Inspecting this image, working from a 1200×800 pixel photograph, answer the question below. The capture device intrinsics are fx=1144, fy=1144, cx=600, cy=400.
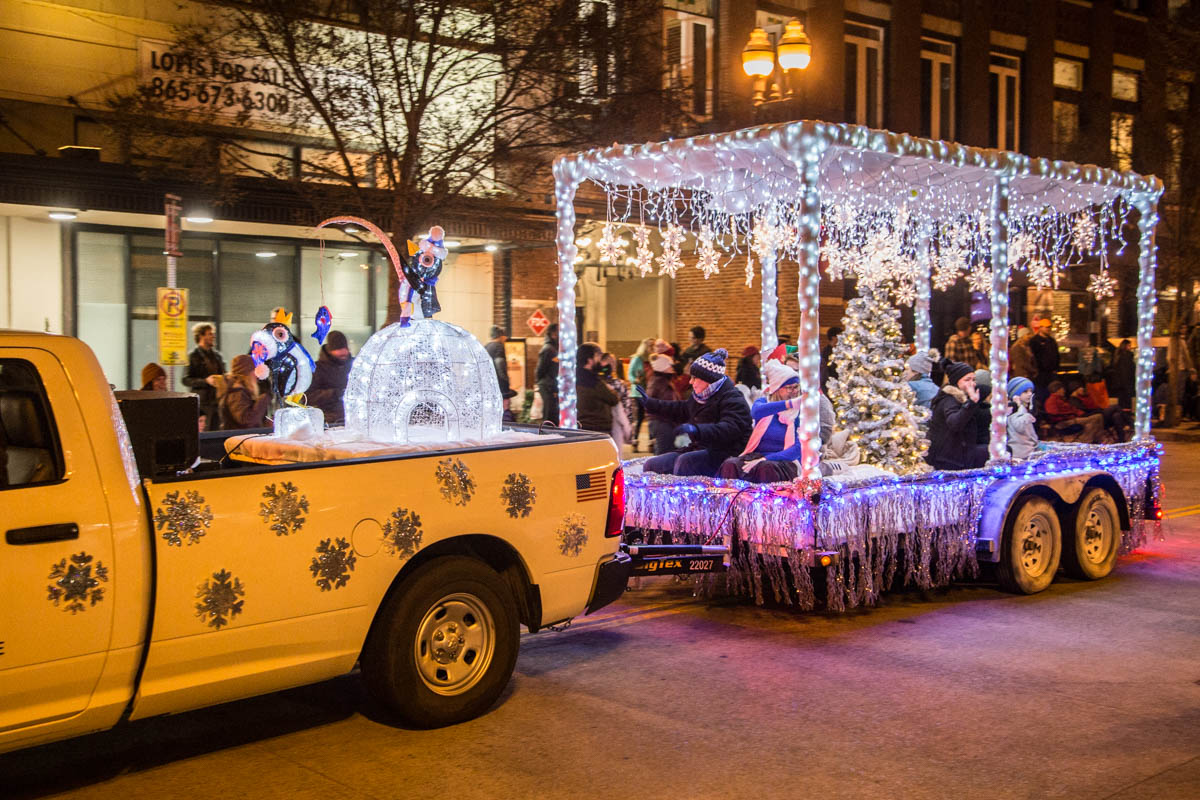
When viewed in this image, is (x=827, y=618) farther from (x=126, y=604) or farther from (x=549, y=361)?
(x=549, y=361)

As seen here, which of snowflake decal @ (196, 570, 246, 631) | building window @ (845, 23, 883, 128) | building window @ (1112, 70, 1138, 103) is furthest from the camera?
building window @ (1112, 70, 1138, 103)

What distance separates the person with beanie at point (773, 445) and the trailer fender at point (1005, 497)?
1.50m

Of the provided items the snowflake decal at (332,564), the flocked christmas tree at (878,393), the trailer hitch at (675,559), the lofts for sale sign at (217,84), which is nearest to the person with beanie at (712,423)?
the flocked christmas tree at (878,393)

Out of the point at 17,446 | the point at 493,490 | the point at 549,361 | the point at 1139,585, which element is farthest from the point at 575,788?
the point at 549,361

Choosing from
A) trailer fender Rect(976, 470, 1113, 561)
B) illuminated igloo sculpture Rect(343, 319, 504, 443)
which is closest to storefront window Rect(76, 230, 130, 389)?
illuminated igloo sculpture Rect(343, 319, 504, 443)

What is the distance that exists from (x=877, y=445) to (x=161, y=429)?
19.3 ft

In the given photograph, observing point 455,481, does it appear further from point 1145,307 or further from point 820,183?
point 1145,307

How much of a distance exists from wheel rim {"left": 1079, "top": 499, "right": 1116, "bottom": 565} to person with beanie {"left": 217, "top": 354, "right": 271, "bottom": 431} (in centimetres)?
749

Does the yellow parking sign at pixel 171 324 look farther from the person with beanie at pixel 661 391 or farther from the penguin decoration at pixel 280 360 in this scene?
the penguin decoration at pixel 280 360

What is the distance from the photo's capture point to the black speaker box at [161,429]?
4.77 m

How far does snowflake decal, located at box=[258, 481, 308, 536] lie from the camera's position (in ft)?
16.4

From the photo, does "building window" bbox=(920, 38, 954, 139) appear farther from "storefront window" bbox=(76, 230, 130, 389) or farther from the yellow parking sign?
the yellow parking sign

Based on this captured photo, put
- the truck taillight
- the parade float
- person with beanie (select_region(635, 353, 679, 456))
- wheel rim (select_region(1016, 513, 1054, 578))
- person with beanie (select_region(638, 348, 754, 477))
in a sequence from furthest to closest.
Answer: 1. person with beanie (select_region(635, 353, 679, 456))
2. person with beanie (select_region(638, 348, 754, 477))
3. wheel rim (select_region(1016, 513, 1054, 578))
4. the parade float
5. the truck taillight

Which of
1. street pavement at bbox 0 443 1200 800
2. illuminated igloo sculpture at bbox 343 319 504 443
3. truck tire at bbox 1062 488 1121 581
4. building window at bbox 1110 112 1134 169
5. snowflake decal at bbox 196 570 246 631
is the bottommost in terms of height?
street pavement at bbox 0 443 1200 800
